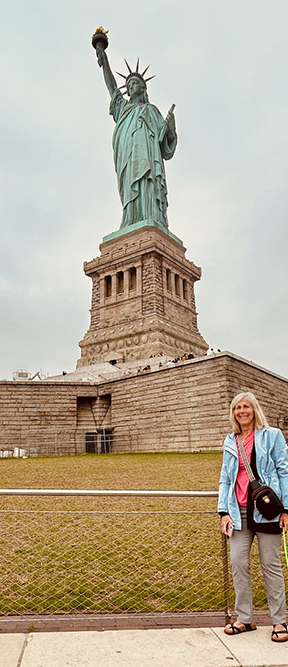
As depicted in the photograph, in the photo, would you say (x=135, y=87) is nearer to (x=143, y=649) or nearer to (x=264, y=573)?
(x=264, y=573)

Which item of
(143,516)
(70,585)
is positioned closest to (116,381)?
(143,516)

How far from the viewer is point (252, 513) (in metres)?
3.56

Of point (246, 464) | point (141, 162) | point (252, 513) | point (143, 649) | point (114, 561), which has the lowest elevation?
point (143, 649)

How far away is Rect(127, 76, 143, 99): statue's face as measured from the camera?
163 feet

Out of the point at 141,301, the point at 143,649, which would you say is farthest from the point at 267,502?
the point at 141,301

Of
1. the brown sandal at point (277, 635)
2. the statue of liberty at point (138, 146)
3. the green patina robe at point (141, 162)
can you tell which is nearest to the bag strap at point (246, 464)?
the brown sandal at point (277, 635)

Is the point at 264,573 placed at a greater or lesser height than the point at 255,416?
lesser

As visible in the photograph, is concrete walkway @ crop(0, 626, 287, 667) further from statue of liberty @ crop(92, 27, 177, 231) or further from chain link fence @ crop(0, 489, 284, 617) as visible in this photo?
statue of liberty @ crop(92, 27, 177, 231)

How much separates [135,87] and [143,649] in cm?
5383

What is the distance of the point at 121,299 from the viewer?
1713 inches

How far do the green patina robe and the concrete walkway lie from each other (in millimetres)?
43664

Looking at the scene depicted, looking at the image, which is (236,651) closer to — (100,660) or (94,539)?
(100,660)

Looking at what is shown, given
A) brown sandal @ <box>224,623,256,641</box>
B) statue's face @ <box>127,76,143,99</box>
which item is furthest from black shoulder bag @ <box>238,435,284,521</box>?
statue's face @ <box>127,76,143,99</box>

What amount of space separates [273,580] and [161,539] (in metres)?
3.11
